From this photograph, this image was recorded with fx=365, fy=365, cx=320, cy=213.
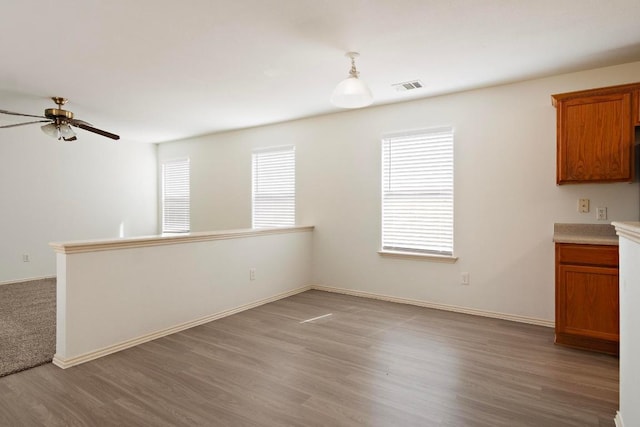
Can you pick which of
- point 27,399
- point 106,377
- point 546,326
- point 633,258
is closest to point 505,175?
point 546,326

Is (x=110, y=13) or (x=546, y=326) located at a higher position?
(x=110, y=13)

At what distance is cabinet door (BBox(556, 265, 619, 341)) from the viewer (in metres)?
2.90

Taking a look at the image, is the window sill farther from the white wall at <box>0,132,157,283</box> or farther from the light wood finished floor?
the white wall at <box>0,132,157,283</box>

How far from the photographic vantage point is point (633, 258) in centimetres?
164

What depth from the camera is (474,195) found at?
404 centimetres

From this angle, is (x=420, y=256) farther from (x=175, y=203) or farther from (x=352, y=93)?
(x=175, y=203)

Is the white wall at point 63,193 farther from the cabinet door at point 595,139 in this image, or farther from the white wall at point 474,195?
the cabinet door at point 595,139

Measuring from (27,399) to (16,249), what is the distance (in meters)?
4.33

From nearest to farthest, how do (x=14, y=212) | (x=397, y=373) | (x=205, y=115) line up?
(x=397, y=373), (x=205, y=115), (x=14, y=212)

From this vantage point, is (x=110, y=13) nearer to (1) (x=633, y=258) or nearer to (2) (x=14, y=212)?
(1) (x=633, y=258)

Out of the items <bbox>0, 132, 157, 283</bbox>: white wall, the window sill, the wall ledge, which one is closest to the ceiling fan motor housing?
the wall ledge

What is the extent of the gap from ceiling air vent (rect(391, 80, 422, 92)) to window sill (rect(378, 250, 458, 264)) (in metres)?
1.90

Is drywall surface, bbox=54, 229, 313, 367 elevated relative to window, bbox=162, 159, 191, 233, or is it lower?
lower

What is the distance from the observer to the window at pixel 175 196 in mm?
6969
